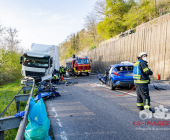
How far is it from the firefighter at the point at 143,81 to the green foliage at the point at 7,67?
1507 centimetres

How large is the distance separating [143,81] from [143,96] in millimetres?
491

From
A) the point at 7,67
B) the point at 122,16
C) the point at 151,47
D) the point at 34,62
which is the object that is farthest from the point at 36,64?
the point at 122,16

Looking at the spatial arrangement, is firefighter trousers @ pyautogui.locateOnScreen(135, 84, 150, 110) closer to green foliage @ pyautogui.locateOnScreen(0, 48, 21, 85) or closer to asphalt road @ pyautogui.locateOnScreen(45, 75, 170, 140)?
asphalt road @ pyautogui.locateOnScreen(45, 75, 170, 140)

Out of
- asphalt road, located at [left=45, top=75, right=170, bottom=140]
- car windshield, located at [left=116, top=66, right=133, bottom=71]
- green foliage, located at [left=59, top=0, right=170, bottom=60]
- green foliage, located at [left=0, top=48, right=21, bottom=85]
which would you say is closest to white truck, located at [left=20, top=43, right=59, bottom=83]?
green foliage, located at [left=0, top=48, right=21, bottom=85]

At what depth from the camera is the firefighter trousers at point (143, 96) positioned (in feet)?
15.0

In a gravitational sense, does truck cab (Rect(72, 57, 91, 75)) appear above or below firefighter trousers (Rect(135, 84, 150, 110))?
above

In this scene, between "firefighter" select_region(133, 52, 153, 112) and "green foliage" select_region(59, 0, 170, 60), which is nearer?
"firefighter" select_region(133, 52, 153, 112)

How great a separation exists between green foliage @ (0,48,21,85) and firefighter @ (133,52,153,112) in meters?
15.1

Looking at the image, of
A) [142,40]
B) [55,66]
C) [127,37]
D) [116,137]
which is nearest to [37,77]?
[55,66]

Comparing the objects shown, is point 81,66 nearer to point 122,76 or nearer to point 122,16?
point 122,76

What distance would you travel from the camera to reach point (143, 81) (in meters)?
4.70

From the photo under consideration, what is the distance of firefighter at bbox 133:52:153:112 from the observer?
4.57 metres

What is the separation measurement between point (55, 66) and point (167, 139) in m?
14.4

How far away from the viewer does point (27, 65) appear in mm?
12844
